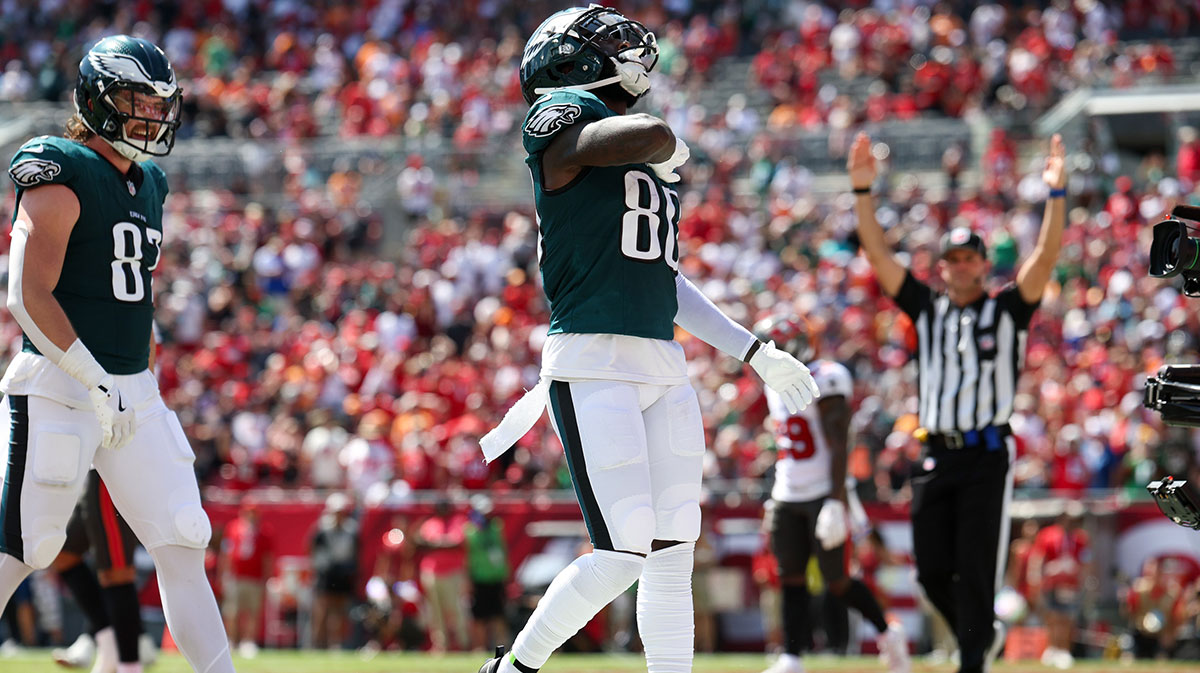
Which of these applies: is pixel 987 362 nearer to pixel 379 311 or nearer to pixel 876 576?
pixel 876 576

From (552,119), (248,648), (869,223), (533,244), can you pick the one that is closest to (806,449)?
(869,223)

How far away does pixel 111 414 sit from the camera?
4.94m

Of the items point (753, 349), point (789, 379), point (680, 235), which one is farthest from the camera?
point (680, 235)

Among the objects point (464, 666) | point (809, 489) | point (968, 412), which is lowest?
point (464, 666)

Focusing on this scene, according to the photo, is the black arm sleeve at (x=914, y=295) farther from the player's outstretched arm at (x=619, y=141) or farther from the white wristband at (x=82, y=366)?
the white wristband at (x=82, y=366)

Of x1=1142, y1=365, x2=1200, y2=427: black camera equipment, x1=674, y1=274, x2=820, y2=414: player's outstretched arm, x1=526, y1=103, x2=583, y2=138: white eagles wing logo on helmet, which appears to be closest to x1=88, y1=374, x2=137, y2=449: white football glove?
x1=526, y1=103, x2=583, y2=138: white eagles wing logo on helmet

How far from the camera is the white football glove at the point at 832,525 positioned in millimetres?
7648

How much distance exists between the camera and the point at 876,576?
40.1 ft

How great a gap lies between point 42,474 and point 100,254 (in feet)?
2.37

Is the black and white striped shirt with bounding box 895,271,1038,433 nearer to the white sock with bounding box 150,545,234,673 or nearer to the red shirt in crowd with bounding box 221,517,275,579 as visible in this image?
the white sock with bounding box 150,545,234,673

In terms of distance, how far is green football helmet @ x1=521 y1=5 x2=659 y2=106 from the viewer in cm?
498

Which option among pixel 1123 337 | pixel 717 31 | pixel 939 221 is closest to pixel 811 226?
pixel 939 221

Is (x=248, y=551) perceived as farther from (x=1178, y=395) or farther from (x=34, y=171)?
(x=1178, y=395)

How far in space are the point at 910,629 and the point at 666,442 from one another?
7.91 metres
